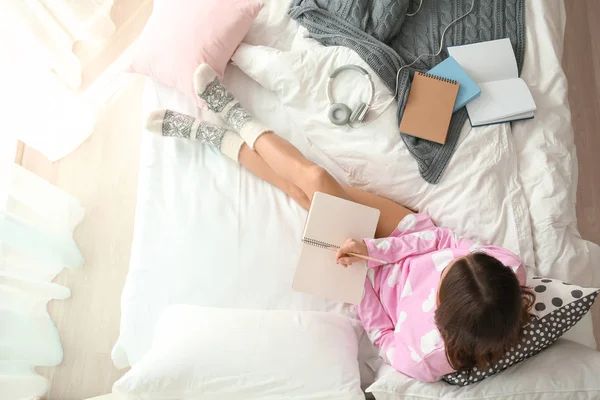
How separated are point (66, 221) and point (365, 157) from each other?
1087 millimetres

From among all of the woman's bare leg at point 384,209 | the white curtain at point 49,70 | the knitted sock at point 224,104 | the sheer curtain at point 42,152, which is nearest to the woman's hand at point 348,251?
the woman's bare leg at point 384,209

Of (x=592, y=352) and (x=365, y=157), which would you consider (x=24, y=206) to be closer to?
(x=365, y=157)

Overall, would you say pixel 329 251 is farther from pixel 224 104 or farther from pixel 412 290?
pixel 224 104

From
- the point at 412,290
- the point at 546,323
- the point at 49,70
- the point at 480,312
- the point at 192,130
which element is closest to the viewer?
the point at 480,312

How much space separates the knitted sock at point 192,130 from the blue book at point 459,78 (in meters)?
0.61

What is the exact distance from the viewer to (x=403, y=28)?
4.81ft

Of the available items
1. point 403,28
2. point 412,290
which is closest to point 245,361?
point 412,290

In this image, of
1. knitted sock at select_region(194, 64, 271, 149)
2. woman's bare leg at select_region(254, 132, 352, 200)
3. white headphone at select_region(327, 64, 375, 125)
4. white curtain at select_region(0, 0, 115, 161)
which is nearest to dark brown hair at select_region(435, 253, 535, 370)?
woman's bare leg at select_region(254, 132, 352, 200)

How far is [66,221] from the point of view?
1688 millimetres

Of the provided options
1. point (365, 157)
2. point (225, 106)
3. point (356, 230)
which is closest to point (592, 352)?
point (356, 230)

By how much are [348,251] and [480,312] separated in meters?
0.38

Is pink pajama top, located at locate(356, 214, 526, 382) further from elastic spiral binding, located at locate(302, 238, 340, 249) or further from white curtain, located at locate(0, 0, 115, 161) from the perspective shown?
white curtain, located at locate(0, 0, 115, 161)

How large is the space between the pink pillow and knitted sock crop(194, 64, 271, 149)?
4cm

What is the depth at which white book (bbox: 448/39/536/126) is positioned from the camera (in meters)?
1.31
